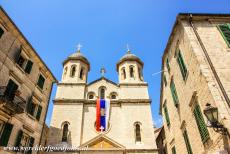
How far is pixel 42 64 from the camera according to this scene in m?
15.8

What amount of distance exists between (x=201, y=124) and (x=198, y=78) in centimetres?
204

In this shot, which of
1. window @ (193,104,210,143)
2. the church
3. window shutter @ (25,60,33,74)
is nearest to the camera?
window @ (193,104,210,143)

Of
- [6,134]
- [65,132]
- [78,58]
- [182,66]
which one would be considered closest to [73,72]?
[78,58]

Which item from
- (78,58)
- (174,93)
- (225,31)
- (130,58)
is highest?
(130,58)

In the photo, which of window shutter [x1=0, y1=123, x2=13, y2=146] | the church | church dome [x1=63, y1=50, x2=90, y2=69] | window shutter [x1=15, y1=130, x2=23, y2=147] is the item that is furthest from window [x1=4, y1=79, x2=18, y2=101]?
church dome [x1=63, y1=50, x2=90, y2=69]

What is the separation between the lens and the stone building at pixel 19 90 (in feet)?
36.2

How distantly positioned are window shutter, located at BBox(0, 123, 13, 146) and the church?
5829 millimetres

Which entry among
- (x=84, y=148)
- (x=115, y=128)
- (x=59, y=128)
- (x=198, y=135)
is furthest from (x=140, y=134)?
(x=198, y=135)

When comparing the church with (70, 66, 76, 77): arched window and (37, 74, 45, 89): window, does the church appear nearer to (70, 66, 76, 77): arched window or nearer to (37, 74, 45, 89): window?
(70, 66, 76, 77): arched window

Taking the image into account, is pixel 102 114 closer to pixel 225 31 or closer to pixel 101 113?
pixel 101 113

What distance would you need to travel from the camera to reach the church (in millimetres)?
16547

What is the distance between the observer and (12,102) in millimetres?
10766

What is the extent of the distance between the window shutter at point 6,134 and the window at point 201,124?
1036 cm

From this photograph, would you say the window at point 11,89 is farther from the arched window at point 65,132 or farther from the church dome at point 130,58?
the church dome at point 130,58
